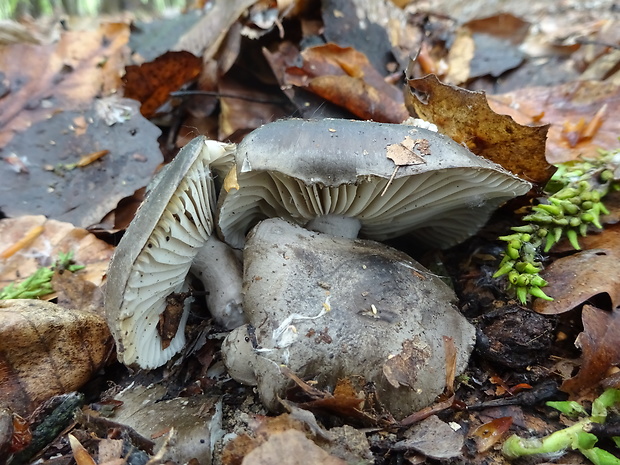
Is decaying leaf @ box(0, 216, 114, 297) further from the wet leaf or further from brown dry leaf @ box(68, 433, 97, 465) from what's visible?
the wet leaf

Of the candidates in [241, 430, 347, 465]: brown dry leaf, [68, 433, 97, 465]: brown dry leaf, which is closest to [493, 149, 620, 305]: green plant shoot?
[241, 430, 347, 465]: brown dry leaf

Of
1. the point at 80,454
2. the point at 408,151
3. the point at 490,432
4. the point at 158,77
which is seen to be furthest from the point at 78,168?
the point at 490,432

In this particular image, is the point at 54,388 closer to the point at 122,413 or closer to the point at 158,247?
the point at 122,413

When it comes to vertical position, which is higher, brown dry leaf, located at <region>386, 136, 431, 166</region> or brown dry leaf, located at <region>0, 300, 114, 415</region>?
brown dry leaf, located at <region>386, 136, 431, 166</region>

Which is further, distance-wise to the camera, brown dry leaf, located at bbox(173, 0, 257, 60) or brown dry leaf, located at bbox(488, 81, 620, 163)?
brown dry leaf, located at bbox(173, 0, 257, 60)

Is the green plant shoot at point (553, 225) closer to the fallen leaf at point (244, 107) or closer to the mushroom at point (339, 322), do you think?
the mushroom at point (339, 322)

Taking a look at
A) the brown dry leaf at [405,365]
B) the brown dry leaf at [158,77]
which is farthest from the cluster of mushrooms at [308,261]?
the brown dry leaf at [158,77]
